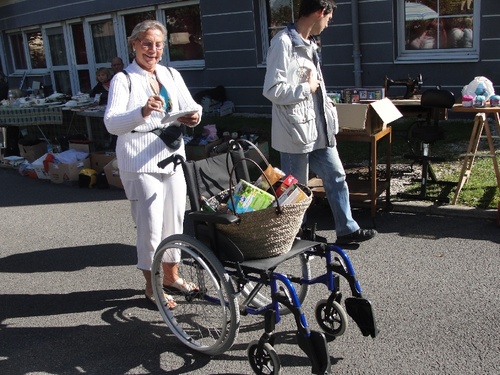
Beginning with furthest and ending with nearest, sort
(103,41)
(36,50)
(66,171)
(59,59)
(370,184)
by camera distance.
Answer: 1. (36,50)
2. (59,59)
3. (103,41)
4. (66,171)
5. (370,184)

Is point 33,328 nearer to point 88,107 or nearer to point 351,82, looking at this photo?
point 88,107

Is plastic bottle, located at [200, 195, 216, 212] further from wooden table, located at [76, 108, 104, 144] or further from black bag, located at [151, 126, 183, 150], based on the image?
wooden table, located at [76, 108, 104, 144]

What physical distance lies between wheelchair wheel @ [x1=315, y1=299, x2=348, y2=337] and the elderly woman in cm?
90

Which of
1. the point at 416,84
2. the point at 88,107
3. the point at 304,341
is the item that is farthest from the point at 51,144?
the point at 304,341

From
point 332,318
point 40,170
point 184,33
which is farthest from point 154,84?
point 184,33

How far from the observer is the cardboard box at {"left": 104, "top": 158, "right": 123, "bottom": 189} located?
780 cm

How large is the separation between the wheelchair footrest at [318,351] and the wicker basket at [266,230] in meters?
0.54

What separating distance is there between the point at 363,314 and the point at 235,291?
724 millimetres

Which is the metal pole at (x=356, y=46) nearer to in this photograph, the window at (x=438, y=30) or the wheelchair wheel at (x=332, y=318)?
the window at (x=438, y=30)

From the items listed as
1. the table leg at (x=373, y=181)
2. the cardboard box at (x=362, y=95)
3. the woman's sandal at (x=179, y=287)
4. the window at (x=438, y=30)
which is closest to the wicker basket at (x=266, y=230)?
the woman's sandal at (x=179, y=287)

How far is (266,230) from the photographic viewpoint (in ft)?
10.3

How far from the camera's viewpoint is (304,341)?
2.89 meters

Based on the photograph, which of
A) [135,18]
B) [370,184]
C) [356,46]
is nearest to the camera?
[370,184]

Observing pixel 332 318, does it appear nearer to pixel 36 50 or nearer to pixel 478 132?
pixel 478 132
